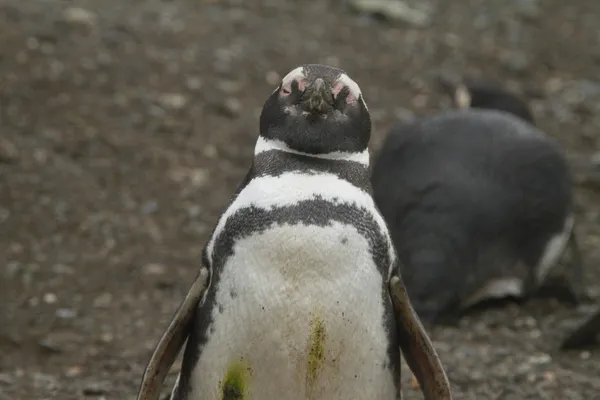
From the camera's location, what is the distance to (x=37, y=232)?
5602 mm

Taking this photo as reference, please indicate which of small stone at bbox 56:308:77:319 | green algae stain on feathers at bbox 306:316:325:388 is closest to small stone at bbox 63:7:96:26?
small stone at bbox 56:308:77:319

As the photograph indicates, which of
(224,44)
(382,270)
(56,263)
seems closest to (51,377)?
(56,263)

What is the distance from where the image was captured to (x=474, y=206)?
5176mm

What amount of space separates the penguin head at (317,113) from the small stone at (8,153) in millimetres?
3459

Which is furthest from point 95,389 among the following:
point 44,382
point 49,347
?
point 49,347

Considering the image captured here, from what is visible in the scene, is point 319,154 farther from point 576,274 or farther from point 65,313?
point 576,274

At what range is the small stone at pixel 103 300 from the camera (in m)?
4.98

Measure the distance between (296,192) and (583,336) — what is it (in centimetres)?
204

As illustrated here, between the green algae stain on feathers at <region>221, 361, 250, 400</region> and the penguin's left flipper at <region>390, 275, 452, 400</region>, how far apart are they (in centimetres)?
42

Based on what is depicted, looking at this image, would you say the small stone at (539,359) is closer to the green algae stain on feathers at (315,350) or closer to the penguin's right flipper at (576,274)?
the penguin's right flipper at (576,274)

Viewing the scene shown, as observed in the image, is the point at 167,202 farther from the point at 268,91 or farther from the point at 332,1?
the point at 332,1

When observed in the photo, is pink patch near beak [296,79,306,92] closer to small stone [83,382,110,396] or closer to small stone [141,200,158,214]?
small stone [83,382,110,396]

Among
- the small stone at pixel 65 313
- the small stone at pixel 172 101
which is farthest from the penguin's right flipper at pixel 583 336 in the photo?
A: the small stone at pixel 172 101

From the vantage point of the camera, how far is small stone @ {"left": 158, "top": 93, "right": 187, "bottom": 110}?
7.09 m
